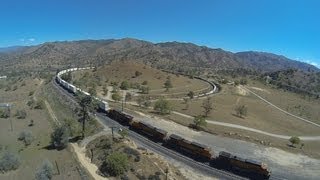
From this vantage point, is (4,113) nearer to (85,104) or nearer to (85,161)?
(85,104)

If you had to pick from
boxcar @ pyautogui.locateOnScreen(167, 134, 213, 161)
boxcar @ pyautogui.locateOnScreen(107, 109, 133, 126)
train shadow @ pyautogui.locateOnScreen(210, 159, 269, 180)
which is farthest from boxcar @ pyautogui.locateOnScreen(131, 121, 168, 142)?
train shadow @ pyautogui.locateOnScreen(210, 159, 269, 180)

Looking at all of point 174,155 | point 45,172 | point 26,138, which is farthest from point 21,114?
point 174,155

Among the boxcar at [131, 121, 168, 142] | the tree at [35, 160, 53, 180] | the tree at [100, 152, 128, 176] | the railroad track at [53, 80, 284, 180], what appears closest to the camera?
the tree at [35, 160, 53, 180]

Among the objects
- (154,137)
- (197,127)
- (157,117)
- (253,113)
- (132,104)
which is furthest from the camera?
(253,113)

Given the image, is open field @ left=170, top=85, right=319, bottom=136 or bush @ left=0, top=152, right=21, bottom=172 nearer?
bush @ left=0, top=152, right=21, bottom=172

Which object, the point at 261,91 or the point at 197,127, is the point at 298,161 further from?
the point at 261,91

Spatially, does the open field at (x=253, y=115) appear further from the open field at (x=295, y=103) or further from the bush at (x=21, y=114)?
the bush at (x=21, y=114)

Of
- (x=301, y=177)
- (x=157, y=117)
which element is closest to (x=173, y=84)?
(x=157, y=117)

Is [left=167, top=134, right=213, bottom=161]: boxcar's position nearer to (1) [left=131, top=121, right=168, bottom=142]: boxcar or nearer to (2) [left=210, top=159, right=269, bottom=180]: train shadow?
(2) [left=210, top=159, right=269, bottom=180]: train shadow
